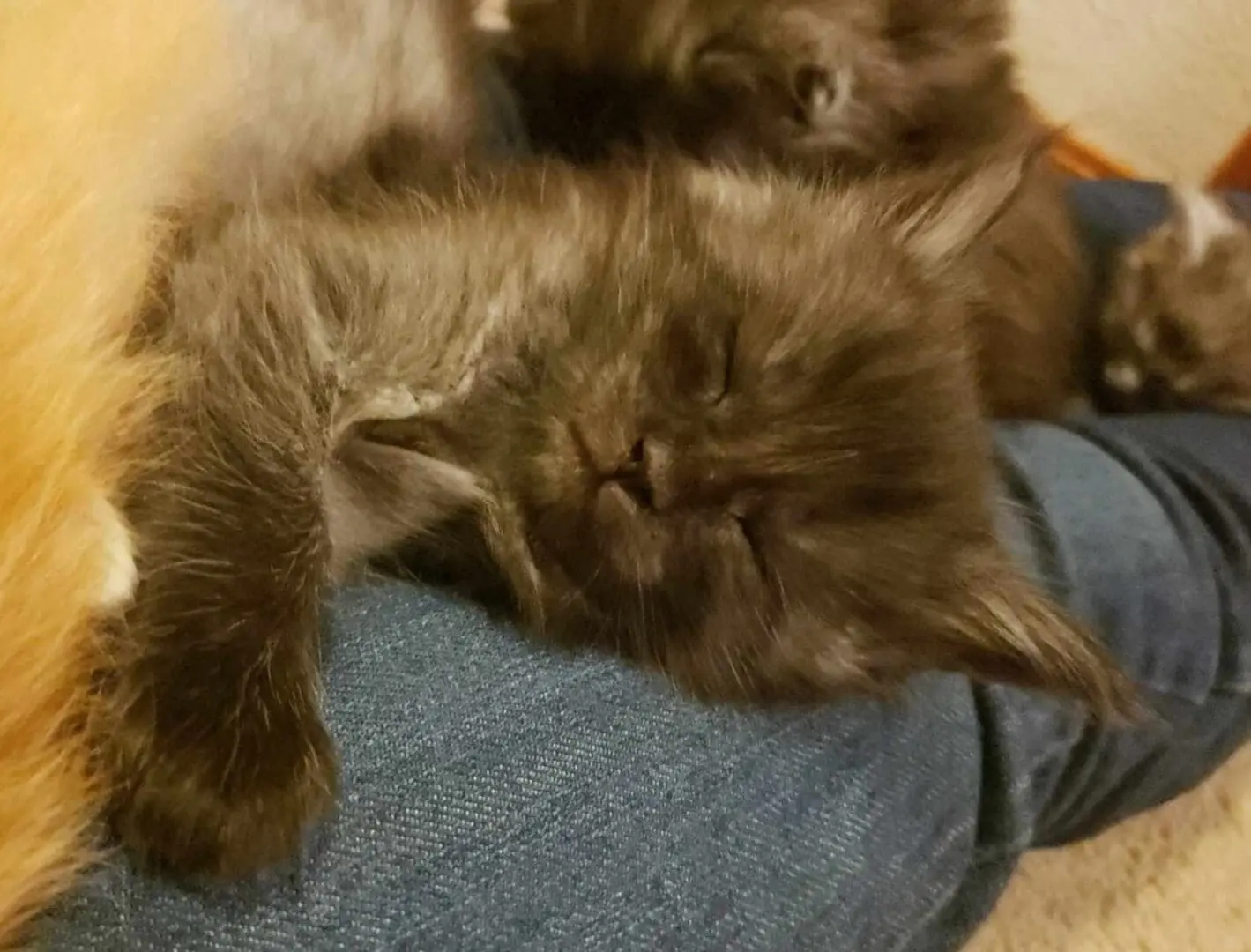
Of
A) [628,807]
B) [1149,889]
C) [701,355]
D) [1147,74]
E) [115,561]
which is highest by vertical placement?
[115,561]

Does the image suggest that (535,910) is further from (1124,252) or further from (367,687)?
(1124,252)

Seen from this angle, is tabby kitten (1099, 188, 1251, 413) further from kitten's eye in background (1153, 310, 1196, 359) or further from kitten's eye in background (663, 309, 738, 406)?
kitten's eye in background (663, 309, 738, 406)

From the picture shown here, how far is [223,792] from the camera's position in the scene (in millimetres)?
581

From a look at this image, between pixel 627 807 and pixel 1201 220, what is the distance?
1.02 meters

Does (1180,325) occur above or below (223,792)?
below

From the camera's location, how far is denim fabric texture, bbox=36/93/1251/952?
590 millimetres

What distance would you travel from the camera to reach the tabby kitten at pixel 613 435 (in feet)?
2.19

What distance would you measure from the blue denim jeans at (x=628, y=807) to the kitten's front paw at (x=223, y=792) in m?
0.02

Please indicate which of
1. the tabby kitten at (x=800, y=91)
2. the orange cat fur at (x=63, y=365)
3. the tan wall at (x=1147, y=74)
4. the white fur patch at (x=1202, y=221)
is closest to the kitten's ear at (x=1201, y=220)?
the white fur patch at (x=1202, y=221)

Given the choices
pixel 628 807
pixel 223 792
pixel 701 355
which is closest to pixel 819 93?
pixel 701 355

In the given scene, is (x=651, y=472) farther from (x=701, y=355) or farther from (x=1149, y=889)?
(x=1149, y=889)

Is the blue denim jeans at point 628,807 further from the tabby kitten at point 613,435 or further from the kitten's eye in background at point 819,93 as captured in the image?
the kitten's eye in background at point 819,93

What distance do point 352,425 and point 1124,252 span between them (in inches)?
37.1

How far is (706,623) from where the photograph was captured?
811 millimetres
